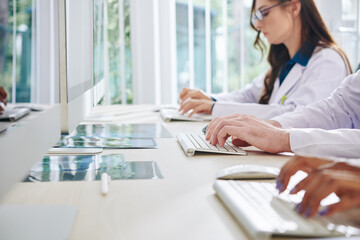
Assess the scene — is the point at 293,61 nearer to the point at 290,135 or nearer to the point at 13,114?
the point at 290,135

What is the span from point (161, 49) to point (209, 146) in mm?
2401

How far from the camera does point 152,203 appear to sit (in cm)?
65

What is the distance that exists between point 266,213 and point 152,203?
0.58 ft

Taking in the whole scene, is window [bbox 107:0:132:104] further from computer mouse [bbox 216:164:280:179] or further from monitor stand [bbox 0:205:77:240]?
monitor stand [bbox 0:205:77:240]

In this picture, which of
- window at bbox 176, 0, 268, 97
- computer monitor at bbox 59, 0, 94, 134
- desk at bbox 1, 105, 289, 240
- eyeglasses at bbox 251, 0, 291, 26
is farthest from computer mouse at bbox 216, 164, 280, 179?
window at bbox 176, 0, 268, 97

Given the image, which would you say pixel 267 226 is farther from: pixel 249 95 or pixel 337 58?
pixel 249 95

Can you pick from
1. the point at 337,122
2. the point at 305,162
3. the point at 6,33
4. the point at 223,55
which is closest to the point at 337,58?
the point at 337,122

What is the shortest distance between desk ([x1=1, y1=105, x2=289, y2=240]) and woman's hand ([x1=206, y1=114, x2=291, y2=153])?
0.28 feet

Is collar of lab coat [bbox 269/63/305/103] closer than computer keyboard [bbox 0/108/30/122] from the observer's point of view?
No

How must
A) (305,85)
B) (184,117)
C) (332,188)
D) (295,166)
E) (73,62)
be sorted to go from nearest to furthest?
(332,188), (295,166), (73,62), (305,85), (184,117)

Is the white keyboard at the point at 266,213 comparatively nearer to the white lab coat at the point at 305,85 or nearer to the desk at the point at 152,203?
the desk at the point at 152,203

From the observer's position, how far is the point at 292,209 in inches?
22.8

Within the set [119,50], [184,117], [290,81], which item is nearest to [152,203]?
[184,117]

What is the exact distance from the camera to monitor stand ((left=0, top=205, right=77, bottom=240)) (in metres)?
0.51
